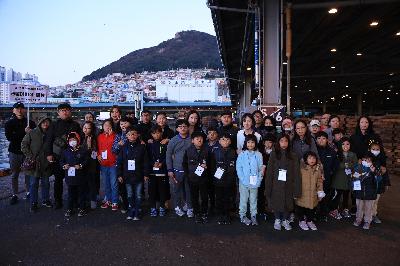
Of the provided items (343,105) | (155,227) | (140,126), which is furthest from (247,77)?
(343,105)

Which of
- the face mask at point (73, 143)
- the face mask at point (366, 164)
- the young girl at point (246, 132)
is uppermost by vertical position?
the young girl at point (246, 132)

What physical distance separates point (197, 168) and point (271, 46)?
423 cm

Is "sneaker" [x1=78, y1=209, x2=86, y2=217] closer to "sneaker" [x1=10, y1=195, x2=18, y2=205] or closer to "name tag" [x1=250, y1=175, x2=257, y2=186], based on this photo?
"sneaker" [x1=10, y1=195, x2=18, y2=205]

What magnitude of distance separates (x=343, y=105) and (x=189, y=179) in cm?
5613

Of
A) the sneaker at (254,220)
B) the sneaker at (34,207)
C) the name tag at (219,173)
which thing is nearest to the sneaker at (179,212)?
the name tag at (219,173)

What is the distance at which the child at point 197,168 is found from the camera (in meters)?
5.23

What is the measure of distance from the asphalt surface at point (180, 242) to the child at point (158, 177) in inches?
12.2

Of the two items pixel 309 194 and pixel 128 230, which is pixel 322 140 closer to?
pixel 309 194

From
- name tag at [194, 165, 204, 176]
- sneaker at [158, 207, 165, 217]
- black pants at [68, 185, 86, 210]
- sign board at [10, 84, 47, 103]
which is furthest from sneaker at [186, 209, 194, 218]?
sign board at [10, 84, 47, 103]

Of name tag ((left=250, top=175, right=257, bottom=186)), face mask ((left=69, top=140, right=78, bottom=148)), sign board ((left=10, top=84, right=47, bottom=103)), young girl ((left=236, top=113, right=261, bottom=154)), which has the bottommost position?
name tag ((left=250, top=175, right=257, bottom=186))

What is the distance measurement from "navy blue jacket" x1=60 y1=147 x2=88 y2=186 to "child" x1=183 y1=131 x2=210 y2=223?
1821 millimetres

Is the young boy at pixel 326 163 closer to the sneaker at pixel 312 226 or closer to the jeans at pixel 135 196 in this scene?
the sneaker at pixel 312 226

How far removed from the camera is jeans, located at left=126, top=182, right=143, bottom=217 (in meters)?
5.41

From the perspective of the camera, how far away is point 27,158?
5.79 metres
